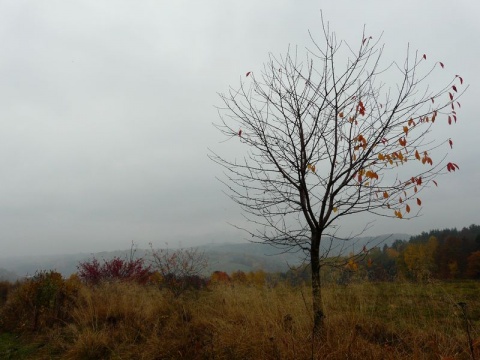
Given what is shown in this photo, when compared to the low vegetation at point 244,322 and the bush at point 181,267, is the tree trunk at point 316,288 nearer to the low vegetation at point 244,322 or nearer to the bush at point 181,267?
the low vegetation at point 244,322

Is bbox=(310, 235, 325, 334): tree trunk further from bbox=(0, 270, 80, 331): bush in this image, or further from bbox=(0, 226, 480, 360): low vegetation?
bbox=(0, 270, 80, 331): bush

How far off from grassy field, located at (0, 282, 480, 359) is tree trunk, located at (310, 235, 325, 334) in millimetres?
139

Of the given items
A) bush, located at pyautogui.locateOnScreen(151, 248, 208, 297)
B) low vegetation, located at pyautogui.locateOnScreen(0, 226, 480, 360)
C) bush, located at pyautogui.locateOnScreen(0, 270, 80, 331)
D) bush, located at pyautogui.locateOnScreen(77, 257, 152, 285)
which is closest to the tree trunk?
low vegetation, located at pyautogui.locateOnScreen(0, 226, 480, 360)

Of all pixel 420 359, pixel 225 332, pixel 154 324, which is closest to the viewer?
pixel 420 359

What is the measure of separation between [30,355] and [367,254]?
5.23 meters

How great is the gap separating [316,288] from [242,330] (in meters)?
1.12

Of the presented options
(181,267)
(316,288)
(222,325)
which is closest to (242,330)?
(222,325)

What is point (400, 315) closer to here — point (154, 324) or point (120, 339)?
point (154, 324)

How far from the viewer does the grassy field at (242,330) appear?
11.3ft

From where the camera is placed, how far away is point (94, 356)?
4520 mm

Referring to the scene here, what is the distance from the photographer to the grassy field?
3.44 metres

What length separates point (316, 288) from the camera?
3.88 metres

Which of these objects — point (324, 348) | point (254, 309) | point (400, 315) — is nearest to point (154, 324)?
point (254, 309)

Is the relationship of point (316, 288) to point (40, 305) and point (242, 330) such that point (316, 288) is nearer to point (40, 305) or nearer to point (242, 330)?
point (242, 330)
